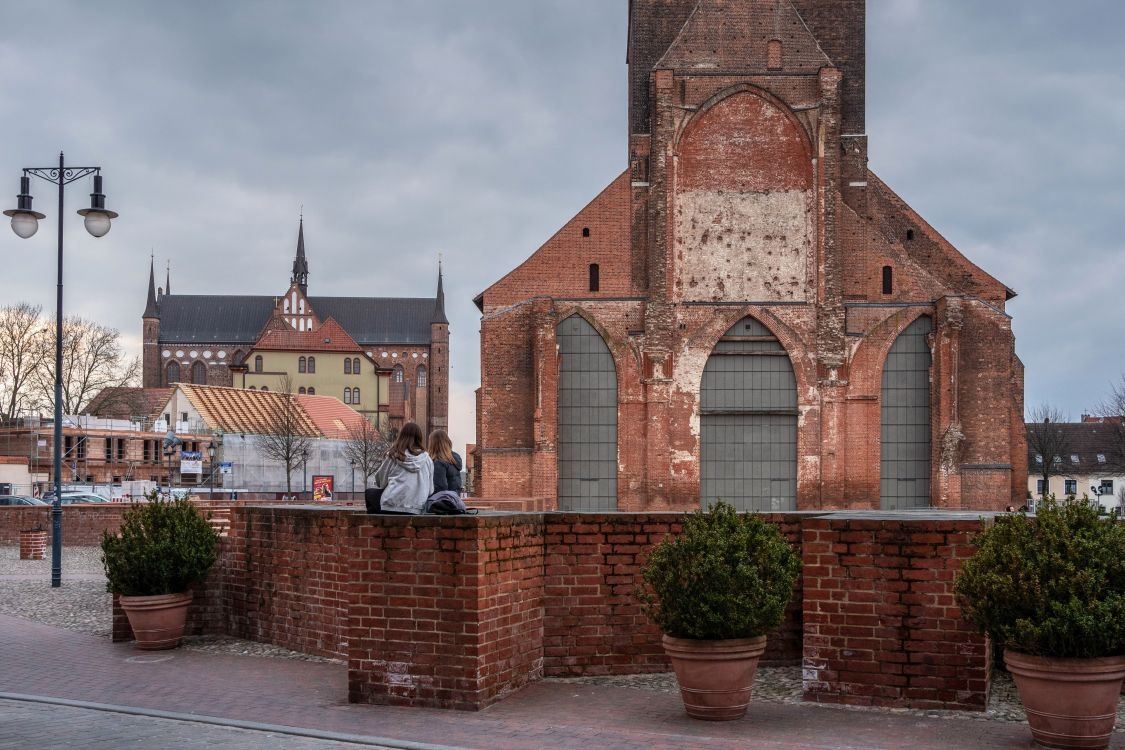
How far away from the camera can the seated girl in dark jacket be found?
916 centimetres

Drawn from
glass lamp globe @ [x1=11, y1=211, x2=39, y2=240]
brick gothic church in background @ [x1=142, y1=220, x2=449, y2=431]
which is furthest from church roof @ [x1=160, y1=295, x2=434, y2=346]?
glass lamp globe @ [x1=11, y1=211, x2=39, y2=240]

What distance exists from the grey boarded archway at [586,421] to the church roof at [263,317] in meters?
96.0

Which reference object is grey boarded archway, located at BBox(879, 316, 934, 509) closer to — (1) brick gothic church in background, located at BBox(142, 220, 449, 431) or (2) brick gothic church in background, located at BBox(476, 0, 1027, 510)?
(2) brick gothic church in background, located at BBox(476, 0, 1027, 510)

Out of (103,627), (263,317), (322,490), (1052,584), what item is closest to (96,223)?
(103,627)

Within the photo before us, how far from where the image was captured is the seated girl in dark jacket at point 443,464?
30.1ft

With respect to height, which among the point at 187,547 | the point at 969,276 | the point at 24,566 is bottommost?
the point at 24,566

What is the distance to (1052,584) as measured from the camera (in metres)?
7.09

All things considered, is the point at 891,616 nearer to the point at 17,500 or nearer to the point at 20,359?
the point at 17,500

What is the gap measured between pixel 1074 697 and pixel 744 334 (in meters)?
26.4

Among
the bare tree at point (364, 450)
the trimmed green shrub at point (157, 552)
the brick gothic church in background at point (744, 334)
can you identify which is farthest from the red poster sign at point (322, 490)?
the trimmed green shrub at point (157, 552)

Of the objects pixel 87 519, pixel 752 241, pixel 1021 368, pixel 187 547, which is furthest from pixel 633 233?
pixel 187 547

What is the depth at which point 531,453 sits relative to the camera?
3284 cm

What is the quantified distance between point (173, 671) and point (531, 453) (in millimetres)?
22562

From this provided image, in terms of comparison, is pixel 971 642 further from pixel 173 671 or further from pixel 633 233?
pixel 633 233
